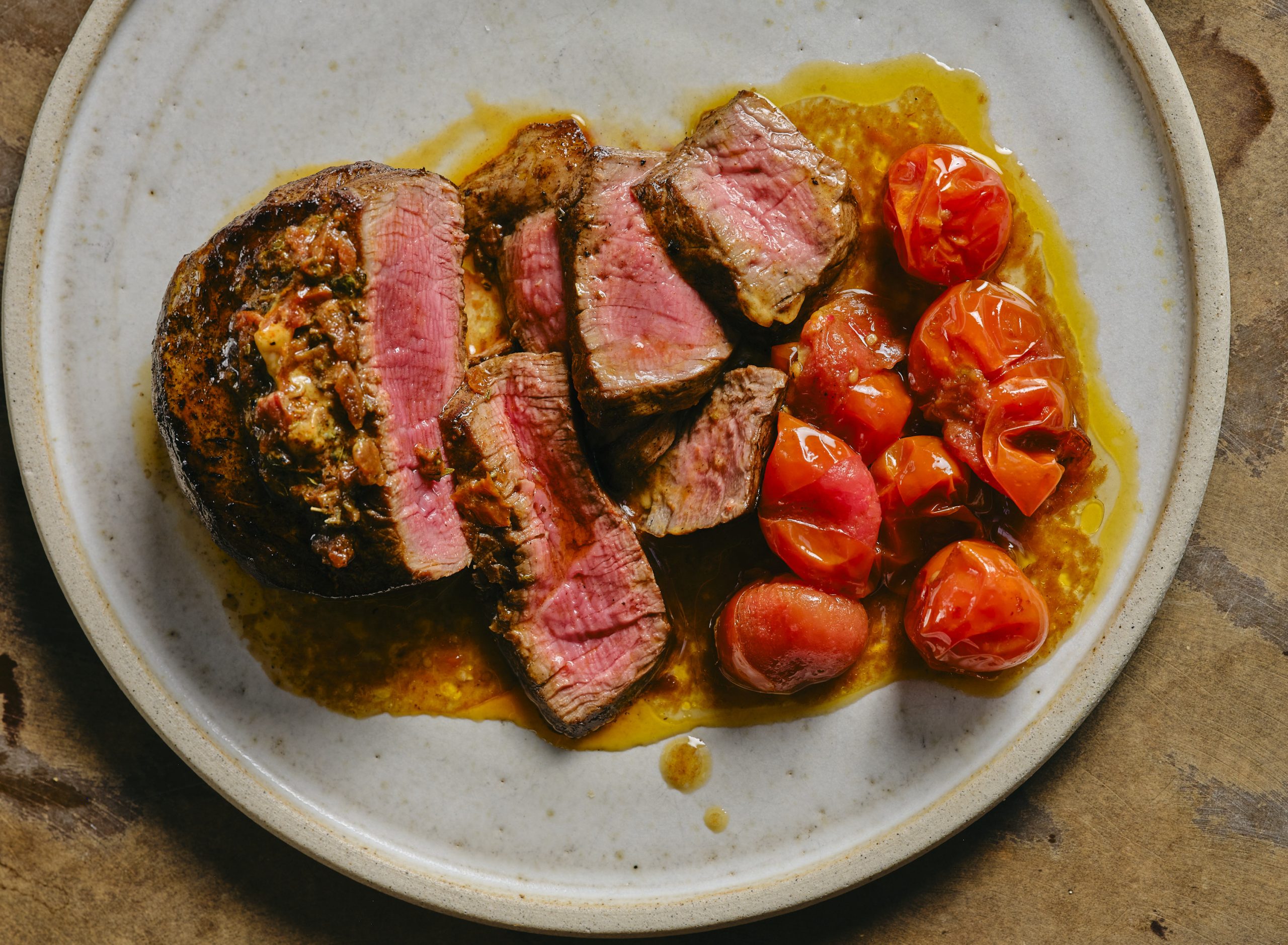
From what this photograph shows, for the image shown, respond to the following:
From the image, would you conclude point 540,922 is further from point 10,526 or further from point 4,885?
point 10,526

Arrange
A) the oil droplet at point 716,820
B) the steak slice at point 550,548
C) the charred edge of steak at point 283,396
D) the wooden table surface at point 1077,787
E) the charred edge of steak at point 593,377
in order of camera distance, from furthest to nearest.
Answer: the wooden table surface at point 1077,787 < the oil droplet at point 716,820 < the steak slice at point 550,548 < the charred edge of steak at point 593,377 < the charred edge of steak at point 283,396

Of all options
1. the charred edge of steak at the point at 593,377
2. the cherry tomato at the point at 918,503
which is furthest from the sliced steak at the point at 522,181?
the cherry tomato at the point at 918,503

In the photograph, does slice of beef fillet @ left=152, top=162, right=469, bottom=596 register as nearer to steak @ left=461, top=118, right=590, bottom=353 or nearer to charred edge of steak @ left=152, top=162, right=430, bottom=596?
charred edge of steak @ left=152, top=162, right=430, bottom=596

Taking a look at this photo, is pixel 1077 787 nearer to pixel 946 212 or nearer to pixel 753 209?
pixel 946 212

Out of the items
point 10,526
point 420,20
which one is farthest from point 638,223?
point 10,526

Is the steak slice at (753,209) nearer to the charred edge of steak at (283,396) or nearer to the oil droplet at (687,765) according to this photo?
the charred edge of steak at (283,396)

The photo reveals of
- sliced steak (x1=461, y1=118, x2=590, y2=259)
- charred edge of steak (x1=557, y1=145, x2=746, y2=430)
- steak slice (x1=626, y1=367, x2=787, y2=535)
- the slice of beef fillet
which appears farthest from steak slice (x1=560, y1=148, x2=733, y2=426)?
the slice of beef fillet
